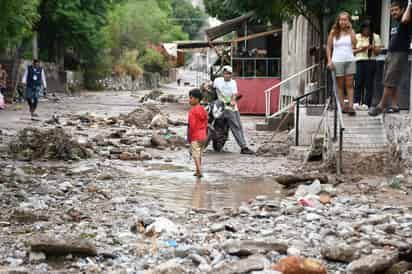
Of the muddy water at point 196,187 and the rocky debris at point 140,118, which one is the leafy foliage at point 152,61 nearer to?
the rocky debris at point 140,118

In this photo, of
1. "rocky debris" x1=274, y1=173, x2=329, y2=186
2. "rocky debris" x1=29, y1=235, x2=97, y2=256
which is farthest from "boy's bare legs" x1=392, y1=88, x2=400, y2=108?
"rocky debris" x1=29, y1=235, x2=97, y2=256

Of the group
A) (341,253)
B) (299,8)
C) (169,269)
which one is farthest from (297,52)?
(169,269)

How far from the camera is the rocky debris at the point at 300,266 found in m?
4.88

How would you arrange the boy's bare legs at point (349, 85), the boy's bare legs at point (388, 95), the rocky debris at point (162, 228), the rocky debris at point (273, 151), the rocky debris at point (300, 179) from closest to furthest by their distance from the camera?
the rocky debris at point (162, 228) → the rocky debris at point (300, 179) → the boy's bare legs at point (388, 95) → the boy's bare legs at point (349, 85) → the rocky debris at point (273, 151)

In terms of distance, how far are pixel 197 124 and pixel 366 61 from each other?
3.69 metres

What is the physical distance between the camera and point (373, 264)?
4.93 metres

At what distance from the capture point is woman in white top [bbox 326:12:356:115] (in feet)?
36.6

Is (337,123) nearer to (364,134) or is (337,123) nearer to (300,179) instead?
(364,134)

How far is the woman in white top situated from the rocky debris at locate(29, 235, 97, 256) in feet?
22.3

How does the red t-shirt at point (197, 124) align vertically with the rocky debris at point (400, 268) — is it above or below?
above

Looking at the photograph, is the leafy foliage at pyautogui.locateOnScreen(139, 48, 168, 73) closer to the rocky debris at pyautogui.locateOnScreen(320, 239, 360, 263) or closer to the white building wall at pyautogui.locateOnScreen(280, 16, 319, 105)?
the white building wall at pyautogui.locateOnScreen(280, 16, 319, 105)

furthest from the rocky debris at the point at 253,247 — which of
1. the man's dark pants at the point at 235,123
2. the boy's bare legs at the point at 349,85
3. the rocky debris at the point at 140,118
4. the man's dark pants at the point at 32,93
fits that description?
the man's dark pants at the point at 32,93

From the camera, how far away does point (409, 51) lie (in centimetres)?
1018

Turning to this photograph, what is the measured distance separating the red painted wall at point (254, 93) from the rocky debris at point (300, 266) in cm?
2089
